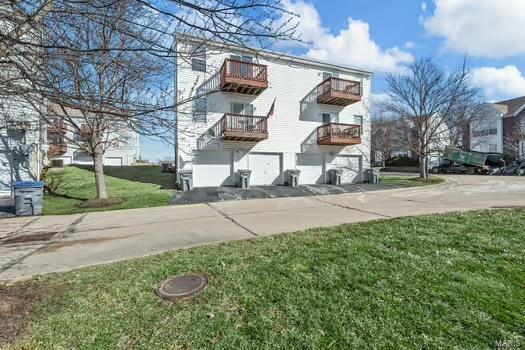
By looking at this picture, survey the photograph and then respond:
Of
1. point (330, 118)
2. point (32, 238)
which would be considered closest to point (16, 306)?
point (32, 238)

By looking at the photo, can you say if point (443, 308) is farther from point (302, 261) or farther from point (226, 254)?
point (226, 254)

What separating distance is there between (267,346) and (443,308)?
1837 mm

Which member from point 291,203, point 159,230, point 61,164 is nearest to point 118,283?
point 159,230

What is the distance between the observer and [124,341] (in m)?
2.57

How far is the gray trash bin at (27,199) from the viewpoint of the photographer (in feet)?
32.2

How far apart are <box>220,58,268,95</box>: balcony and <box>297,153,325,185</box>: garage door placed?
17.3 ft

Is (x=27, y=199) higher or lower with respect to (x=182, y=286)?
higher

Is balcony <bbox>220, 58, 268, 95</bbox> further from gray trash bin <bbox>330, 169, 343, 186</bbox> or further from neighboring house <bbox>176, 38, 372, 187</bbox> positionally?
gray trash bin <bbox>330, 169, 343, 186</bbox>

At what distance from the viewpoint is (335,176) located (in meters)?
18.8

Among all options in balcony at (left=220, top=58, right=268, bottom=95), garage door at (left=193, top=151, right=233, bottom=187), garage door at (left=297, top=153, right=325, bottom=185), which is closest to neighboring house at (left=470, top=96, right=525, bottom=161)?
garage door at (left=297, top=153, right=325, bottom=185)

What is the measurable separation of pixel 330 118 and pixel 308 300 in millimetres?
17606

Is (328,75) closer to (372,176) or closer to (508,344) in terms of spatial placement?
(372,176)

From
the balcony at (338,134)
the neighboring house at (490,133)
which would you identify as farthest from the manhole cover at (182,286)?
the neighboring house at (490,133)

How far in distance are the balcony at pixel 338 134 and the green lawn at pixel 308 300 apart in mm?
13556
